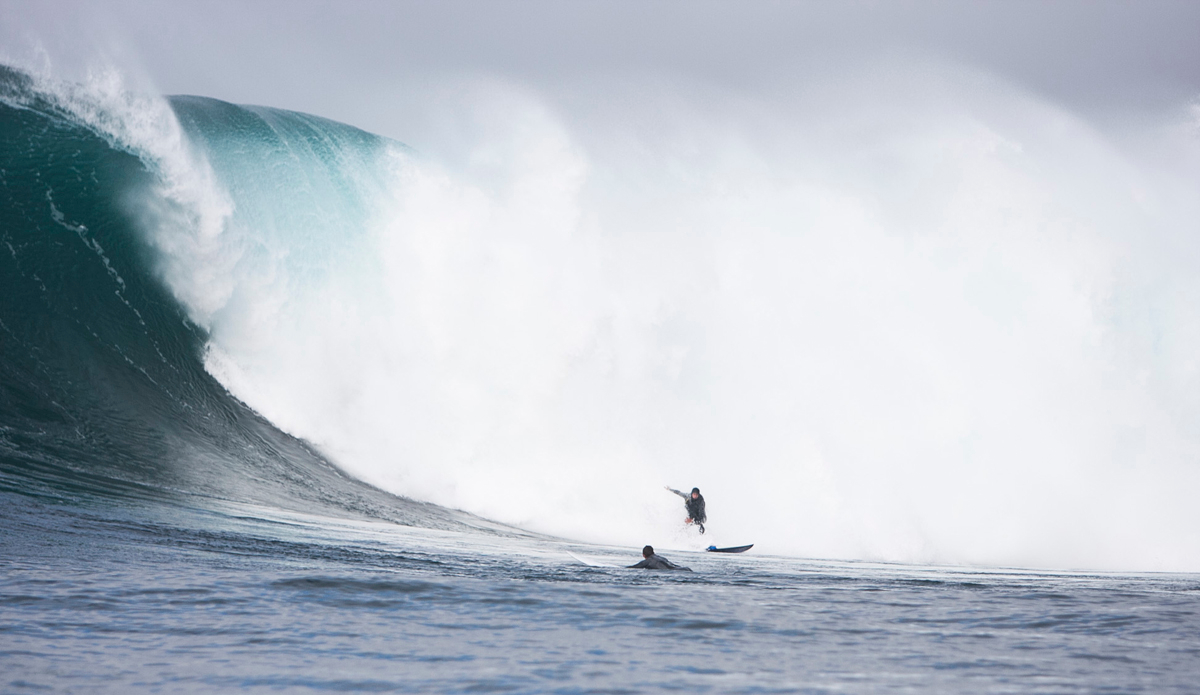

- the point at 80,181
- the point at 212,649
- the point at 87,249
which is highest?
the point at 80,181

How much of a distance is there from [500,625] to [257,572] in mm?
2091

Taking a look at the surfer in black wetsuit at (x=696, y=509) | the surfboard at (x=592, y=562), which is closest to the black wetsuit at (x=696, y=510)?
the surfer in black wetsuit at (x=696, y=509)

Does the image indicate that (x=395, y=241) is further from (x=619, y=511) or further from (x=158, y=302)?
(x=619, y=511)

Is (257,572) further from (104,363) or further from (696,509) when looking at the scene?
(696,509)

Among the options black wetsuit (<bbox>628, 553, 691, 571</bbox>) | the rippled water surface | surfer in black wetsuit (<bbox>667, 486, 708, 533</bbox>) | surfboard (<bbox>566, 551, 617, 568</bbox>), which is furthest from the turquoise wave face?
black wetsuit (<bbox>628, 553, 691, 571</bbox>)

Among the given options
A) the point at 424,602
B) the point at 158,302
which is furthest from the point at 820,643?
the point at 158,302

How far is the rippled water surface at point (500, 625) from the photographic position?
3.30 metres

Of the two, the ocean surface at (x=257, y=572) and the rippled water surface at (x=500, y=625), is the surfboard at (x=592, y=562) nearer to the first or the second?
the ocean surface at (x=257, y=572)

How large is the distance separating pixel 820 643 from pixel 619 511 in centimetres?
1061

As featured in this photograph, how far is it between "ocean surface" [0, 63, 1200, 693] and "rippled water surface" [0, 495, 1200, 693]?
0.08ft

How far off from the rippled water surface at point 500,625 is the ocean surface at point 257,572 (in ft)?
0.08

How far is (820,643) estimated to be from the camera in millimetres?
4203

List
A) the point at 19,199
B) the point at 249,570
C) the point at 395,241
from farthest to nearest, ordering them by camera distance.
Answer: the point at 395,241
the point at 19,199
the point at 249,570

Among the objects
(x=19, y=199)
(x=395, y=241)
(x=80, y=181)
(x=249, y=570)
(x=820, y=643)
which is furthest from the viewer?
(x=395, y=241)
